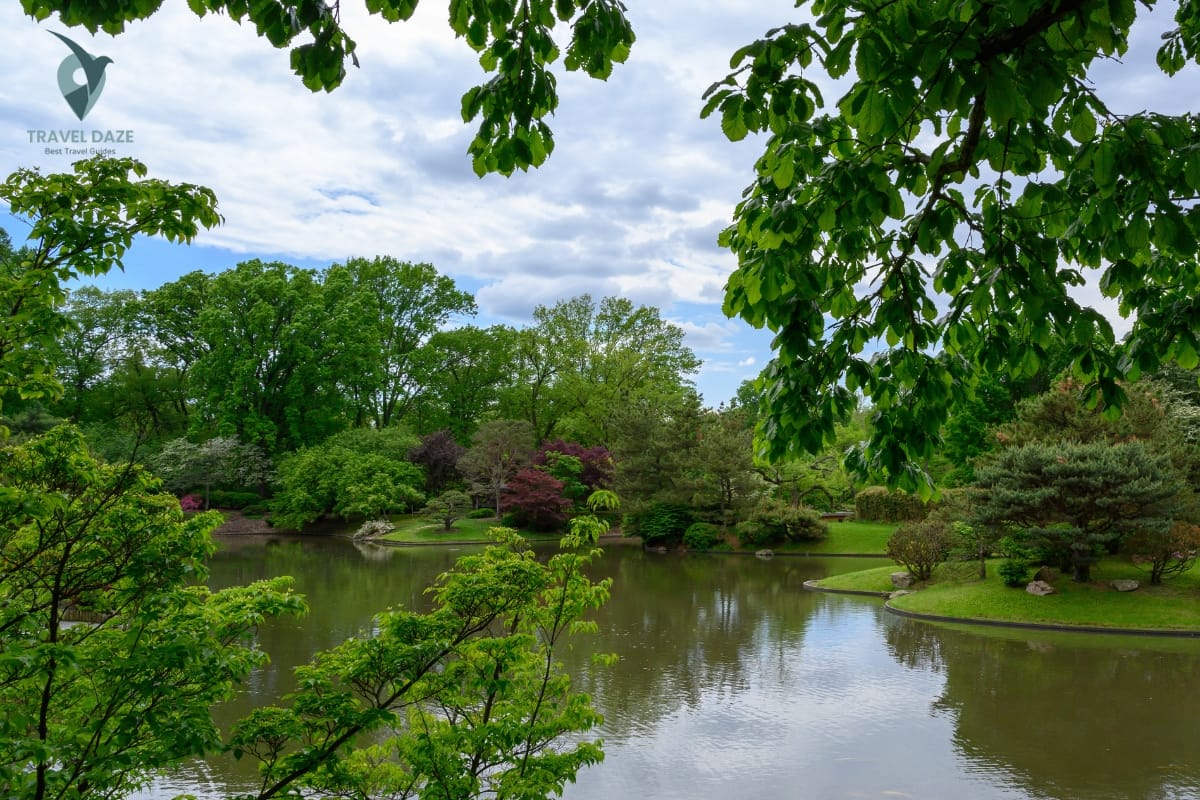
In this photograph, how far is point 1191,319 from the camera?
109 inches

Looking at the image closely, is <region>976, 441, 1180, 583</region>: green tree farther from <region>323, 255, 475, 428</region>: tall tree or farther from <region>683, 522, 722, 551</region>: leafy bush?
<region>323, 255, 475, 428</region>: tall tree

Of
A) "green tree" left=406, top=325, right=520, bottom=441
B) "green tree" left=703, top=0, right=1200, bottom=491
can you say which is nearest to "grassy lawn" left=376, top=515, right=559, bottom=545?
"green tree" left=406, top=325, right=520, bottom=441

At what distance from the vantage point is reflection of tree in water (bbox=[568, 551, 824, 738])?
8094 mm

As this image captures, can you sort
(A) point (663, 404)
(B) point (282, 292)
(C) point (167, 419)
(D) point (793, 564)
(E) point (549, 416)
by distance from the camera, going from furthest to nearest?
(E) point (549, 416) → (C) point (167, 419) → (B) point (282, 292) → (A) point (663, 404) → (D) point (793, 564)

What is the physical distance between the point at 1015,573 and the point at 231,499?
88.5ft

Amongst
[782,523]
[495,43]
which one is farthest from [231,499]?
[495,43]

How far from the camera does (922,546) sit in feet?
47.0

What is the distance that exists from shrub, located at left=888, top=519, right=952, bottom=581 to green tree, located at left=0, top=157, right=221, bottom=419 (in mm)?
13864

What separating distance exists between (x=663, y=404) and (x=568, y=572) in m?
23.6

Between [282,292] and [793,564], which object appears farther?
[282,292]

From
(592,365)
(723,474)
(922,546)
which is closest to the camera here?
(922,546)

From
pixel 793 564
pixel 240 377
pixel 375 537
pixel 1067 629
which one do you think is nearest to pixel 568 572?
pixel 1067 629

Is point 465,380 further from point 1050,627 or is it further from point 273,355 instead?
point 1050,627

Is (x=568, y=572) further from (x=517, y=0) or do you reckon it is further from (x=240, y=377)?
(x=240, y=377)
